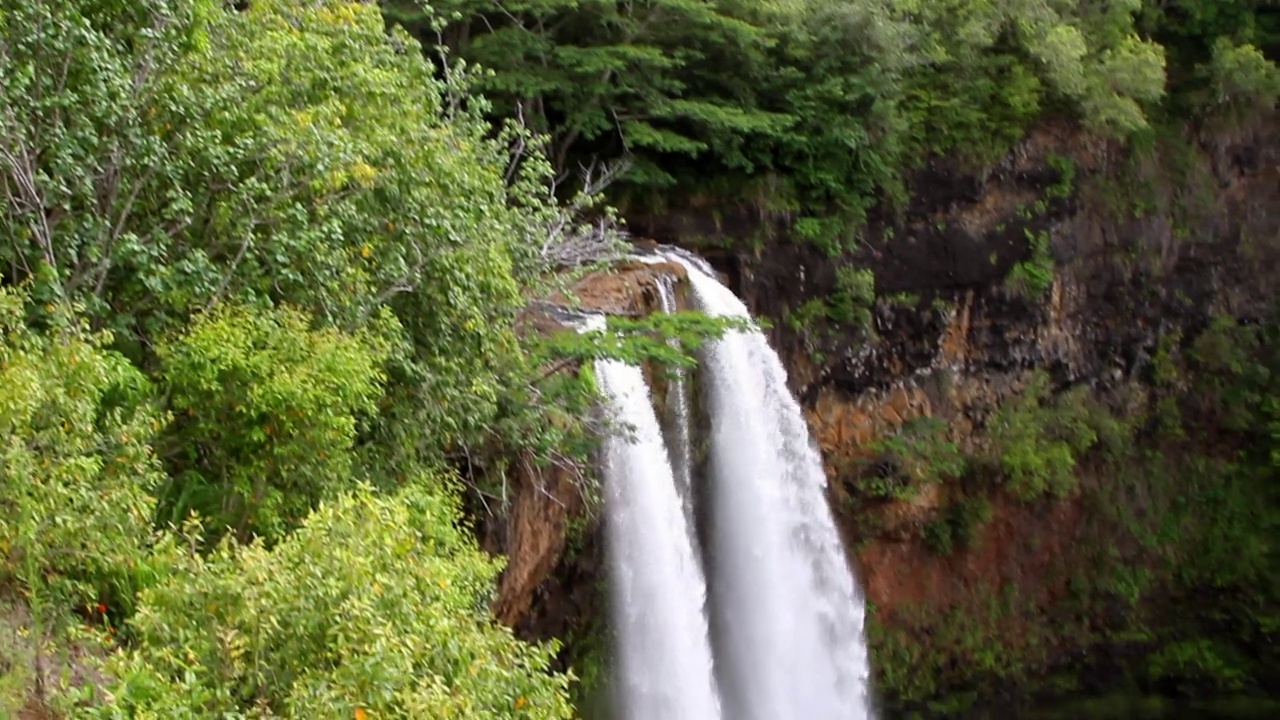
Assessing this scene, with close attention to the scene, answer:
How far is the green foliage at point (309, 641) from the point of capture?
164 inches

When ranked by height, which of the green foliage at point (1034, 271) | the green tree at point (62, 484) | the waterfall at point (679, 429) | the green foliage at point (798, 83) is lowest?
the waterfall at point (679, 429)

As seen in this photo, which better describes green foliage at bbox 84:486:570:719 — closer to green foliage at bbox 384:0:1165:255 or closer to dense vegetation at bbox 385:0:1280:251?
dense vegetation at bbox 385:0:1280:251

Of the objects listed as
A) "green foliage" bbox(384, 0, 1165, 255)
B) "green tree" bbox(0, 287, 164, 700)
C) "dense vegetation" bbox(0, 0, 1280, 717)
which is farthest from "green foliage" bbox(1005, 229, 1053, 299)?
"green tree" bbox(0, 287, 164, 700)

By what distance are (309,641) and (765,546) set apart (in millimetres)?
9566

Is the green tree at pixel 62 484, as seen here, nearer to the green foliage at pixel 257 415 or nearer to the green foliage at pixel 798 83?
the green foliage at pixel 257 415

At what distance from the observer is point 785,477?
13773mm

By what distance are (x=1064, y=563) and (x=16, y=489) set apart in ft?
57.4

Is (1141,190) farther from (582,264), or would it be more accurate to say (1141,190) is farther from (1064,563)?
(582,264)

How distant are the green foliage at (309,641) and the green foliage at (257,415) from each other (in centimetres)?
140

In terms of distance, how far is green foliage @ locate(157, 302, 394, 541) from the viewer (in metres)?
6.14

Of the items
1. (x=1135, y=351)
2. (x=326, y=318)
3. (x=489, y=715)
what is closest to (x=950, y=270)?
(x=1135, y=351)

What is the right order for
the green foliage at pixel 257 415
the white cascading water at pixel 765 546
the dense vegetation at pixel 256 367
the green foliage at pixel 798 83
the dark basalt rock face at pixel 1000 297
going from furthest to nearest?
the dark basalt rock face at pixel 1000 297 < the green foliage at pixel 798 83 < the white cascading water at pixel 765 546 < the green foliage at pixel 257 415 < the dense vegetation at pixel 256 367

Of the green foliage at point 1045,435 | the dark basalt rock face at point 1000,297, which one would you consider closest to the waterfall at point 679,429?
the dark basalt rock face at point 1000,297

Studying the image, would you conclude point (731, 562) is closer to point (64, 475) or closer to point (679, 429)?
point (679, 429)
